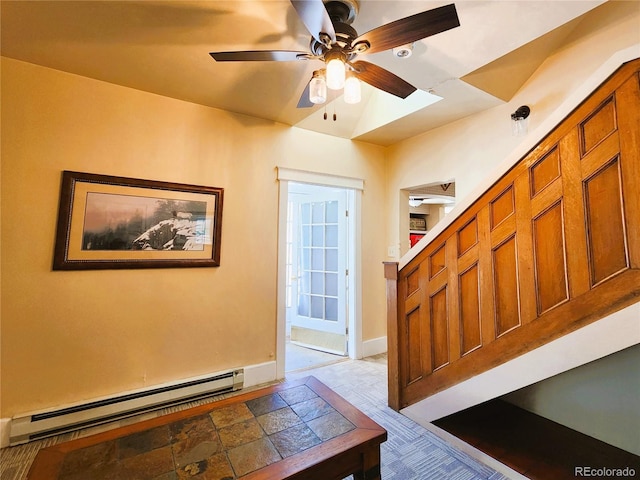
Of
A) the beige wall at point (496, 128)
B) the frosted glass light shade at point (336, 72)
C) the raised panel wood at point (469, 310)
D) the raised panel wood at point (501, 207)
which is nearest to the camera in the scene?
the frosted glass light shade at point (336, 72)

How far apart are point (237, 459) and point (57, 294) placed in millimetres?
1909

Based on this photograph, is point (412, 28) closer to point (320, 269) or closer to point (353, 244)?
point (353, 244)

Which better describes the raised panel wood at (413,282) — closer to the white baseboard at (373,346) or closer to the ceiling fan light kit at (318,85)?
the ceiling fan light kit at (318,85)

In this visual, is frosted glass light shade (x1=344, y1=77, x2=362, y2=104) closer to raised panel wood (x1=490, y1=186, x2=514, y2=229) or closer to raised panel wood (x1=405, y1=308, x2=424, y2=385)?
raised panel wood (x1=490, y1=186, x2=514, y2=229)

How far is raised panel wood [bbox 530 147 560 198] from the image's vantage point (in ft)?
5.04

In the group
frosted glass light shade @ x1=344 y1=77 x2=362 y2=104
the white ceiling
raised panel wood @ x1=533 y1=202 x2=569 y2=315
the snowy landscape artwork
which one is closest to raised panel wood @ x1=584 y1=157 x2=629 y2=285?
raised panel wood @ x1=533 y1=202 x2=569 y2=315

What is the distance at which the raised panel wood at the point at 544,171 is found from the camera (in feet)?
5.04

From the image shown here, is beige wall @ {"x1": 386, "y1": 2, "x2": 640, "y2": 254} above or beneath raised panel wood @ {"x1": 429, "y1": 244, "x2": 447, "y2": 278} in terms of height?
above

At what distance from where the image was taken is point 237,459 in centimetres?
118

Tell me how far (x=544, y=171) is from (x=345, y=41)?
50.8 inches

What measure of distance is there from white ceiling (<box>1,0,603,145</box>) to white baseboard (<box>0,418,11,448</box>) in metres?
2.49

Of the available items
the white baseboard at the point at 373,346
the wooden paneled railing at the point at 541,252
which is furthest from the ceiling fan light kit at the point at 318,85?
the white baseboard at the point at 373,346

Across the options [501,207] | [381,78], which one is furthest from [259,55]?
[501,207]

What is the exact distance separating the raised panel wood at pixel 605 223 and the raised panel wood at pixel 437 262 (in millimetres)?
770
